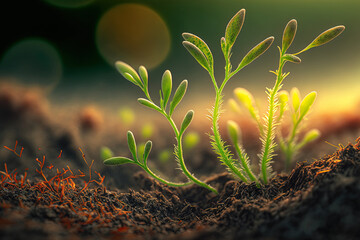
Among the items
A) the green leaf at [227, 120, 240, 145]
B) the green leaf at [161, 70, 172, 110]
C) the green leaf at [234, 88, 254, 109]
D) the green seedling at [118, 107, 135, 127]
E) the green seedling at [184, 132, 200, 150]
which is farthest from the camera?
the green seedling at [118, 107, 135, 127]

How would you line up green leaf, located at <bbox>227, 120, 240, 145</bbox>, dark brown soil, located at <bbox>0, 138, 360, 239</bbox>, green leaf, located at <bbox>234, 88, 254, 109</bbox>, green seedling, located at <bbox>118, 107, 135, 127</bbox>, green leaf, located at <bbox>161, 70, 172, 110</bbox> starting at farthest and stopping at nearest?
green seedling, located at <bbox>118, 107, 135, 127</bbox>, green leaf, located at <bbox>234, 88, 254, 109</bbox>, green leaf, located at <bbox>161, 70, 172, 110</bbox>, green leaf, located at <bbox>227, 120, 240, 145</bbox>, dark brown soil, located at <bbox>0, 138, 360, 239</bbox>

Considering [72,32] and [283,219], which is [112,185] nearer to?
[283,219]

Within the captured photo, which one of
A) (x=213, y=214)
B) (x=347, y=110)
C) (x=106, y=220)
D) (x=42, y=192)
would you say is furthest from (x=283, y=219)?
(x=347, y=110)

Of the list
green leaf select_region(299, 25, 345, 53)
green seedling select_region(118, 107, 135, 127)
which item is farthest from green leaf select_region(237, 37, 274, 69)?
green seedling select_region(118, 107, 135, 127)

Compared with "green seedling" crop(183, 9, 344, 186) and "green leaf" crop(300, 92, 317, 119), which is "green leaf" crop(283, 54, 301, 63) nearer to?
"green seedling" crop(183, 9, 344, 186)

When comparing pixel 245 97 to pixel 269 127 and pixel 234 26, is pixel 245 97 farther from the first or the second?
pixel 234 26

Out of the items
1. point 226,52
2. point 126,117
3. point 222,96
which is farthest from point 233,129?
point 126,117
